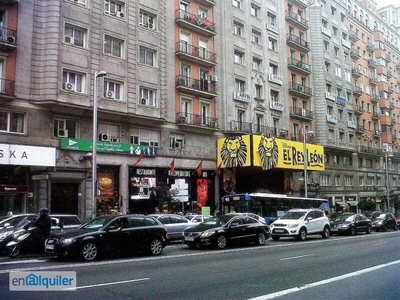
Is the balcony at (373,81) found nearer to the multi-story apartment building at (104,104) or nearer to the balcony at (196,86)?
the multi-story apartment building at (104,104)

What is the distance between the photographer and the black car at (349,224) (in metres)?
28.2

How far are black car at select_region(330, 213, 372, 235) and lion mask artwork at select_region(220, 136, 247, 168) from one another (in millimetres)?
9127

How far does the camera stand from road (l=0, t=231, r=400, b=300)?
334 inches

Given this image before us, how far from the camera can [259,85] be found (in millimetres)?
42812

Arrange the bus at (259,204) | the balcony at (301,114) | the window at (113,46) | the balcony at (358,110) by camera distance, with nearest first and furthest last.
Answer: the bus at (259,204) → the window at (113,46) → the balcony at (301,114) → the balcony at (358,110)

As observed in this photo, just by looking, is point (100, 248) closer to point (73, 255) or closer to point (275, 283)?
point (73, 255)

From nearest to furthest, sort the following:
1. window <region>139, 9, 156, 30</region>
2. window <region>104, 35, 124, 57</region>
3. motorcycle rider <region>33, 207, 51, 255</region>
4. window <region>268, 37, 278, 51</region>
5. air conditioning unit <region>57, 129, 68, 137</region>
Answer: motorcycle rider <region>33, 207, 51, 255</region> → air conditioning unit <region>57, 129, 68, 137</region> → window <region>104, 35, 124, 57</region> → window <region>139, 9, 156, 30</region> → window <region>268, 37, 278, 51</region>

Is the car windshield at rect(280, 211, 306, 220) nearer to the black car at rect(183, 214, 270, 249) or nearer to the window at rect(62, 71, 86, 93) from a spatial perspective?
the black car at rect(183, 214, 270, 249)

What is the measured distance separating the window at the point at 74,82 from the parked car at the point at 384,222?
77.1 ft

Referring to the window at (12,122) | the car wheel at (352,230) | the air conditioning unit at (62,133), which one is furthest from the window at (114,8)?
the car wheel at (352,230)

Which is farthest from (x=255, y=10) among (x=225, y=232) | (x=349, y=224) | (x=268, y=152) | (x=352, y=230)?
(x=225, y=232)

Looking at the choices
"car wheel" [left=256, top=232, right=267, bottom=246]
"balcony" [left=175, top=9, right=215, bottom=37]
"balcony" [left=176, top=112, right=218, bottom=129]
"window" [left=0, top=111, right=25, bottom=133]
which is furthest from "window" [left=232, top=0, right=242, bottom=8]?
"car wheel" [left=256, top=232, right=267, bottom=246]

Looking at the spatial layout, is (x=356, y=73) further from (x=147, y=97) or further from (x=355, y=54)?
(x=147, y=97)

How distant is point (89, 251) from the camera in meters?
13.9
